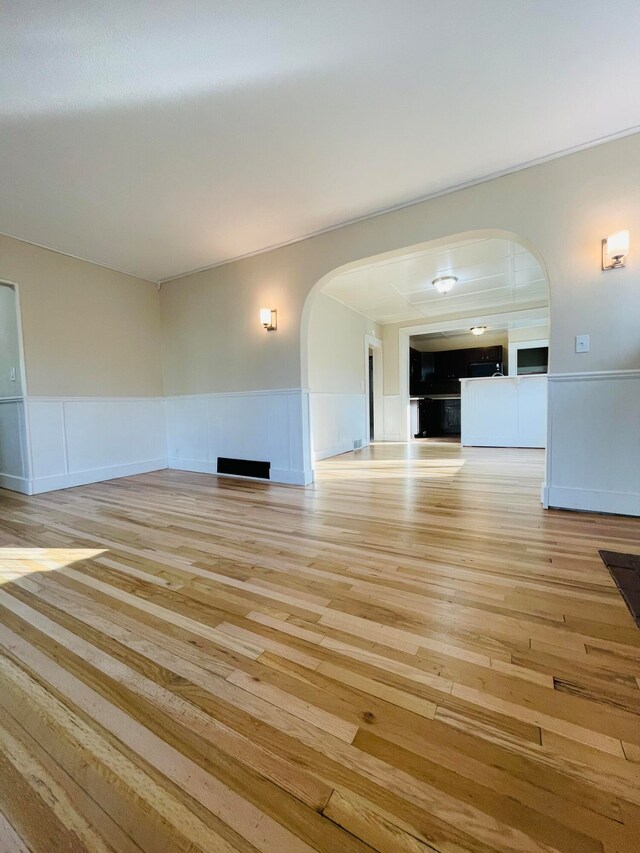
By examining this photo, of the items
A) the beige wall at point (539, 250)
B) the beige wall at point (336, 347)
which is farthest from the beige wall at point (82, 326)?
the beige wall at point (336, 347)

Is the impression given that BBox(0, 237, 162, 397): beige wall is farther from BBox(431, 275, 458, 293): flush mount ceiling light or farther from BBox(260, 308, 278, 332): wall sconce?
BBox(431, 275, 458, 293): flush mount ceiling light

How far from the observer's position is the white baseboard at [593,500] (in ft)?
7.75

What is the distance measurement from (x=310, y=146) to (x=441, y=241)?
1240mm

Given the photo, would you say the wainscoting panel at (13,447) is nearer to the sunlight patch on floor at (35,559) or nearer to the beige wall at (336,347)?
the sunlight patch on floor at (35,559)

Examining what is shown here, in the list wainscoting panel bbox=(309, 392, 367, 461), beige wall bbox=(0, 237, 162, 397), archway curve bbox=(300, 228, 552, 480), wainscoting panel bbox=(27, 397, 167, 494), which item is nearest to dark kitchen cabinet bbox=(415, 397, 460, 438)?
wainscoting panel bbox=(309, 392, 367, 461)

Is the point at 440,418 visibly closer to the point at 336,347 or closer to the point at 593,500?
the point at 336,347

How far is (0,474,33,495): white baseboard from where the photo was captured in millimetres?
3447

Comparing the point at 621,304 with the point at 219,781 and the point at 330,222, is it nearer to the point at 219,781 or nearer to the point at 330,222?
the point at 330,222

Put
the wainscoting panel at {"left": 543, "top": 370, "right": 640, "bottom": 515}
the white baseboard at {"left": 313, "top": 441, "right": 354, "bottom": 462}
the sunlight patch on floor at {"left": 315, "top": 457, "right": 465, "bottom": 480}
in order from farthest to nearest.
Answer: the white baseboard at {"left": 313, "top": 441, "right": 354, "bottom": 462} → the sunlight patch on floor at {"left": 315, "top": 457, "right": 465, "bottom": 480} → the wainscoting panel at {"left": 543, "top": 370, "right": 640, "bottom": 515}

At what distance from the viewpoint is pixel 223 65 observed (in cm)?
170

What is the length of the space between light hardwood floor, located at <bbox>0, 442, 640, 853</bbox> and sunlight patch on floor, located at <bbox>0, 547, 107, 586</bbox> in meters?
0.01

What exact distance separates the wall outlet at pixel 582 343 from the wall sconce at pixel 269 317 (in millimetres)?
2605

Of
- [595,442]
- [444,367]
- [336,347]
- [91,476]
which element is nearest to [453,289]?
[336,347]

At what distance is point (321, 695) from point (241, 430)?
3254mm
